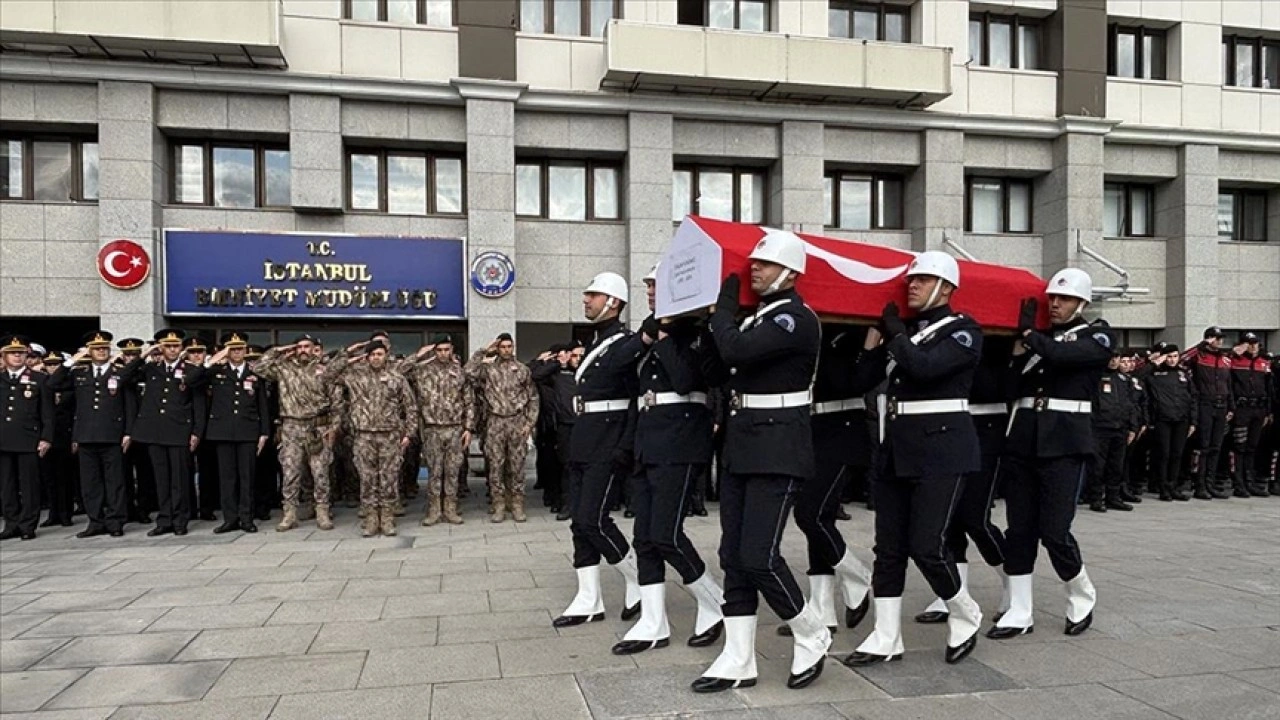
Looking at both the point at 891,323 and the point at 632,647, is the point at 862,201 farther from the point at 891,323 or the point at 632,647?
the point at 632,647

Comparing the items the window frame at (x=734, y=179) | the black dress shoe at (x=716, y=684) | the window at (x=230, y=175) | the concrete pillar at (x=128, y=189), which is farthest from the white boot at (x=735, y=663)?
the window at (x=230, y=175)

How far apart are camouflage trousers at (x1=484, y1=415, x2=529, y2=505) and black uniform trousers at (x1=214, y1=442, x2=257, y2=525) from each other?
261cm

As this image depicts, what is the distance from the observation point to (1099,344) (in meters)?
4.99

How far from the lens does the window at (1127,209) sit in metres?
17.5

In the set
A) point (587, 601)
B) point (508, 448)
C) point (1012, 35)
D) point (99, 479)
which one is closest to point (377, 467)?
point (508, 448)

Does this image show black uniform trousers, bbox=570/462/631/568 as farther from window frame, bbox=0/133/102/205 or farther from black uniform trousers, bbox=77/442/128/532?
window frame, bbox=0/133/102/205

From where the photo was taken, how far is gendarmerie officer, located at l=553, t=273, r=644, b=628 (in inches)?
204

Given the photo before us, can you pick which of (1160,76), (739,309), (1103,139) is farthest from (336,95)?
(1160,76)

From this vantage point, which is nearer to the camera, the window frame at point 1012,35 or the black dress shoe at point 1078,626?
the black dress shoe at point 1078,626

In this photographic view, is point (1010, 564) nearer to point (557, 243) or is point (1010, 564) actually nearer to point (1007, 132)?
point (557, 243)

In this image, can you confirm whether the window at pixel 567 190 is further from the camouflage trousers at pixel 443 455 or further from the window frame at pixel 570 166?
the camouflage trousers at pixel 443 455

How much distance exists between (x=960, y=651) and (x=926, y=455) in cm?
113

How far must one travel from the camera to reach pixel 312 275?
13.7 metres

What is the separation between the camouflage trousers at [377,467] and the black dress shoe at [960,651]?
608 centimetres
